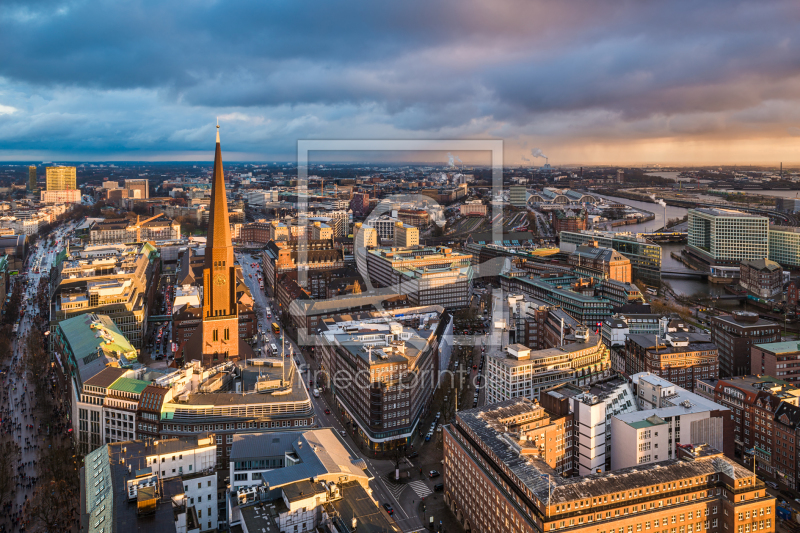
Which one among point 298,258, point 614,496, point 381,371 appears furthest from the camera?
point 298,258

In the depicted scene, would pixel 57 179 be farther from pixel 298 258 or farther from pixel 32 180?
pixel 298 258

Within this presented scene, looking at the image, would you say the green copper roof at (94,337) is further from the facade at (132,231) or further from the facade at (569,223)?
the facade at (569,223)

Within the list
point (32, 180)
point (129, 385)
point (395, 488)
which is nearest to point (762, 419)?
point (395, 488)

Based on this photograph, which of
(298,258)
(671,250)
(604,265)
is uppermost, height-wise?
(298,258)

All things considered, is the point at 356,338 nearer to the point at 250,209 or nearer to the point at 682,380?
the point at 682,380

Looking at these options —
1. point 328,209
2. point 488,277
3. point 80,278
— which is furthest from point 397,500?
point 328,209

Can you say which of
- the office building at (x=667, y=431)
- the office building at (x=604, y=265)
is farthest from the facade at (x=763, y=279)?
the office building at (x=667, y=431)
